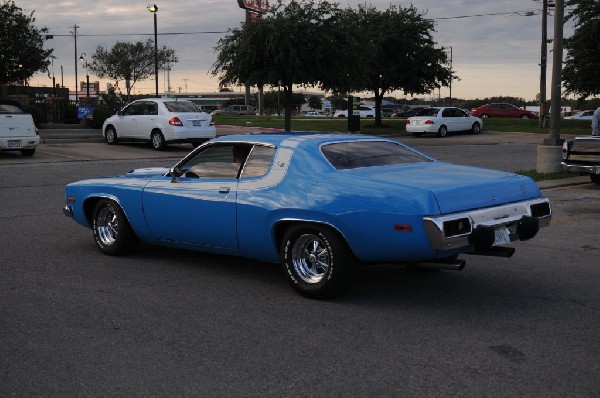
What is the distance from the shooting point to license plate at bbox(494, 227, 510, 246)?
19.2 ft

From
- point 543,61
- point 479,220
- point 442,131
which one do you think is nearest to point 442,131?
point 442,131

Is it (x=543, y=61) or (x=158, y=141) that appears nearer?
(x=158, y=141)

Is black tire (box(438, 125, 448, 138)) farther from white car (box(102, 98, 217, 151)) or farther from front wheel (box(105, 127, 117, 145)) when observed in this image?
front wheel (box(105, 127, 117, 145))

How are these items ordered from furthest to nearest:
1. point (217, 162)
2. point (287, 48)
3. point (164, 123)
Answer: point (287, 48), point (164, 123), point (217, 162)

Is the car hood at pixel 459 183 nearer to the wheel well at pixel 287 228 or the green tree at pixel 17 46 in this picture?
the wheel well at pixel 287 228

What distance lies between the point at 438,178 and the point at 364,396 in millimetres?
2448

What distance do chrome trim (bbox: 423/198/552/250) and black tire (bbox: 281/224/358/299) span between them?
0.81 metres

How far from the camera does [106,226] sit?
26.3 feet

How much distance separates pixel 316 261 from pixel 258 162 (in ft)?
3.73

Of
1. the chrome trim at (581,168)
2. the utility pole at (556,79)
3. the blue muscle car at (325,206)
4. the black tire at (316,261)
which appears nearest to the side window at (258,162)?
the blue muscle car at (325,206)

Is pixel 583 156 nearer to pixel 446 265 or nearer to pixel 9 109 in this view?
pixel 446 265

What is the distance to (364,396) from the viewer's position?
4.06 meters

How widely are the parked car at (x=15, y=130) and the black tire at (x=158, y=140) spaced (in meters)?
4.16

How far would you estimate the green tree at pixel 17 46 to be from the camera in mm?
34219
